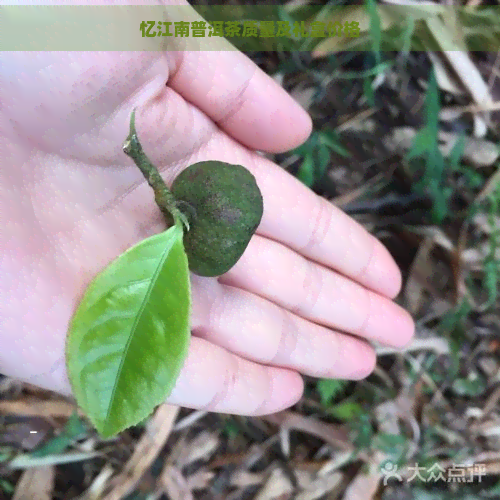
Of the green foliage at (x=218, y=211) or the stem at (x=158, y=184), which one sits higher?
the stem at (x=158, y=184)

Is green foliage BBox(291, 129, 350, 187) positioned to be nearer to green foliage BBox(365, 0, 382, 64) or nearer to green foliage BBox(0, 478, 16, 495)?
green foliage BBox(365, 0, 382, 64)

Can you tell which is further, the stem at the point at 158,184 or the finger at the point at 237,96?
the finger at the point at 237,96

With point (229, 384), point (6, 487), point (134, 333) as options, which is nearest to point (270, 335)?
point (229, 384)

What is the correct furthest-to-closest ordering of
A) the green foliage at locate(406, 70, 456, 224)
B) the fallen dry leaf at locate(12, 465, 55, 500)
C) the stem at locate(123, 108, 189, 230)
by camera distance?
the green foliage at locate(406, 70, 456, 224), the fallen dry leaf at locate(12, 465, 55, 500), the stem at locate(123, 108, 189, 230)

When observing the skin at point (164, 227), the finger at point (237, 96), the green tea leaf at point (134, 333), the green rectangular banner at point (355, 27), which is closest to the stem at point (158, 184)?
the green tea leaf at point (134, 333)

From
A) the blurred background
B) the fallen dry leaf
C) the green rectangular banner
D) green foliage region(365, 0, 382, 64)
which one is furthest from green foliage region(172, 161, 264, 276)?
the fallen dry leaf

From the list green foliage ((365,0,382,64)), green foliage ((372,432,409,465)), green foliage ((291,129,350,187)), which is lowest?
green foliage ((372,432,409,465))

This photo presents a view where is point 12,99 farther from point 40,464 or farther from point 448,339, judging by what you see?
point 448,339

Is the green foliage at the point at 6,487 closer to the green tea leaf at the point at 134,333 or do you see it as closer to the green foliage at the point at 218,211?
the green tea leaf at the point at 134,333
